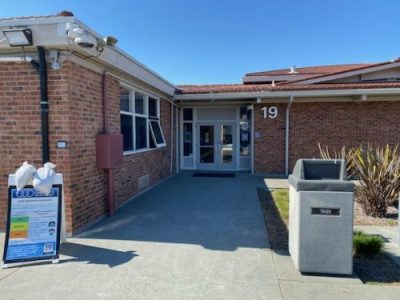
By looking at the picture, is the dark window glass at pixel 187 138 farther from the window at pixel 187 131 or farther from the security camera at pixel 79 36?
the security camera at pixel 79 36

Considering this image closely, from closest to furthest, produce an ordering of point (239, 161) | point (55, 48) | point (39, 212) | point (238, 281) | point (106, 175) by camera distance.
A: point (238, 281), point (39, 212), point (55, 48), point (106, 175), point (239, 161)

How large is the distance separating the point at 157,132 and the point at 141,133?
118cm

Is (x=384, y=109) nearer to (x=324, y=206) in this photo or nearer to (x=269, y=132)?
(x=269, y=132)

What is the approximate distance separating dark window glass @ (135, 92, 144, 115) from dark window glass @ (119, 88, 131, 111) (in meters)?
0.62

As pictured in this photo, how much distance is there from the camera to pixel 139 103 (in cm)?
845

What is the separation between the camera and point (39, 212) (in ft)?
13.3

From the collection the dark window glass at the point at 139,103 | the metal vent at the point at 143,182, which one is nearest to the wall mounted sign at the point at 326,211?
the metal vent at the point at 143,182

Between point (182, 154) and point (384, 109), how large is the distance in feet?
25.6

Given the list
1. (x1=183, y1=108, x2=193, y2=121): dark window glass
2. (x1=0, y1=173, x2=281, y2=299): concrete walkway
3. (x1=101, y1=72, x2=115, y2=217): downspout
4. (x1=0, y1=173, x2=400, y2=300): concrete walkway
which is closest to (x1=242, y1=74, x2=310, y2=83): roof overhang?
(x1=183, y1=108, x2=193, y2=121): dark window glass

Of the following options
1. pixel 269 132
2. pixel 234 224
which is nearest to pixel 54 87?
pixel 234 224

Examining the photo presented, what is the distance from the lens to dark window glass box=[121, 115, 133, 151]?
23.4 feet

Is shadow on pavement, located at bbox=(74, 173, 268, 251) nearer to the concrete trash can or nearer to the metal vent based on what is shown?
the metal vent

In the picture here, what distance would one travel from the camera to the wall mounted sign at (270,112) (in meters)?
11.2

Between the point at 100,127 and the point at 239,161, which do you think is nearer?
the point at 100,127
